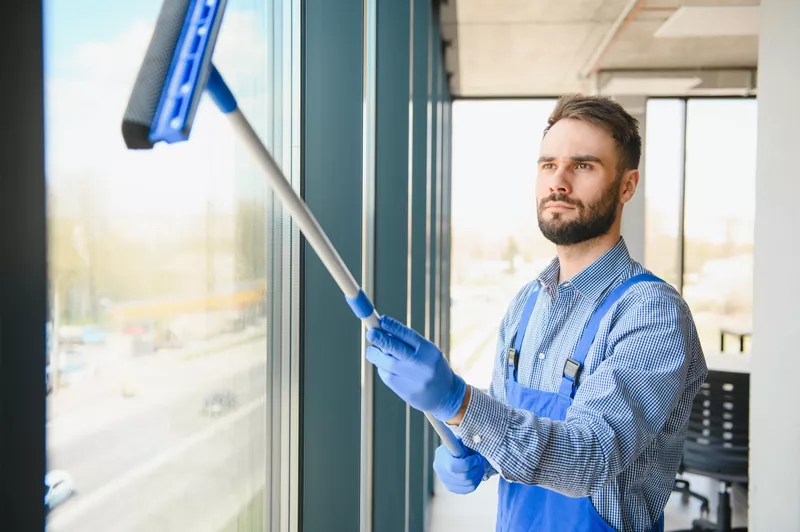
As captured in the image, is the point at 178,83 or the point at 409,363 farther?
the point at 409,363

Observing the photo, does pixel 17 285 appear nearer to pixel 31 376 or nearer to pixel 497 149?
pixel 31 376

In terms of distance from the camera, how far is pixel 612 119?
52.9 inches

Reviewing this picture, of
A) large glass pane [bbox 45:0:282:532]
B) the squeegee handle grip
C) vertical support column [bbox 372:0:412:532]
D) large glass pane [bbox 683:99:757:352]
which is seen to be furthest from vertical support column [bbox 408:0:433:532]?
large glass pane [bbox 683:99:757:352]

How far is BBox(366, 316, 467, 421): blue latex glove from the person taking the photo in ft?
2.73

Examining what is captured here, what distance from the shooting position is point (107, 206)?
0.59m

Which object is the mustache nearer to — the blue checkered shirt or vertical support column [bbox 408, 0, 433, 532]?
the blue checkered shirt

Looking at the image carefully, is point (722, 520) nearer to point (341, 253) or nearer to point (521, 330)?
point (521, 330)

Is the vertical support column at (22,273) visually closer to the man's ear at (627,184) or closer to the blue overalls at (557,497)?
the blue overalls at (557,497)

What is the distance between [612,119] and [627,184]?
0.46ft

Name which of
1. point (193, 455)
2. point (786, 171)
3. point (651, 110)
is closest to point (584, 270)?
point (193, 455)

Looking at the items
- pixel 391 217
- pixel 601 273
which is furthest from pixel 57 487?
pixel 391 217

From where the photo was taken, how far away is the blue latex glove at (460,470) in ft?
3.84

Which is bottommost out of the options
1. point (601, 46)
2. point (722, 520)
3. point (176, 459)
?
point (722, 520)

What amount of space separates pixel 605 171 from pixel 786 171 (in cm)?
115
